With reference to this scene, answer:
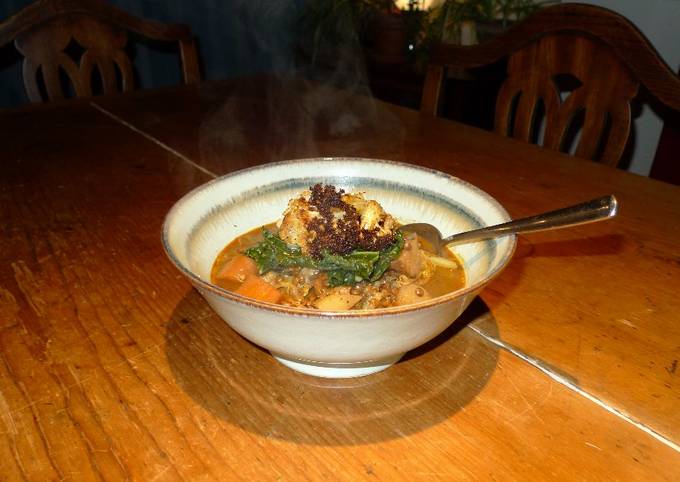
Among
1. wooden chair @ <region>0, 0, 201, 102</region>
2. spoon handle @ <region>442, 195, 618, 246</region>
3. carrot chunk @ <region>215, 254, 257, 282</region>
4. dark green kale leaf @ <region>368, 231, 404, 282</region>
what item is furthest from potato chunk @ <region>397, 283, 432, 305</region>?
wooden chair @ <region>0, 0, 201, 102</region>

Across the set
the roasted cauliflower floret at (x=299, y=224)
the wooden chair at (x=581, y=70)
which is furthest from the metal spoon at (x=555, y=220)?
the wooden chair at (x=581, y=70)

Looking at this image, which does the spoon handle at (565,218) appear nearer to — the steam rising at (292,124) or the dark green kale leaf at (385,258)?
the dark green kale leaf at (385,258)

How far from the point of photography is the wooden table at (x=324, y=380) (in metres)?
0.76

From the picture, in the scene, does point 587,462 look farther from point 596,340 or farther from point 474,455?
point 596,340

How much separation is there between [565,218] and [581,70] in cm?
151

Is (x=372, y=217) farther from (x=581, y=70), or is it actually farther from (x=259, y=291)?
(x=581, y=70)

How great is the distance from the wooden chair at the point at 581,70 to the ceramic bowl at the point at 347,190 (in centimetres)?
118

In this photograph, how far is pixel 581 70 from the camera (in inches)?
84.2

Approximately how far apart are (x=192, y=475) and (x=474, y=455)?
0.40m

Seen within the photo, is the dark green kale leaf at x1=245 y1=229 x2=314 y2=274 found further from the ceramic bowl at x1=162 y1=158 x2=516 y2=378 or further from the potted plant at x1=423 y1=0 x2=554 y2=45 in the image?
the potted plant at x1=423 y1=0 x2=554 y2=45

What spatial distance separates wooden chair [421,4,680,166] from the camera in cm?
188

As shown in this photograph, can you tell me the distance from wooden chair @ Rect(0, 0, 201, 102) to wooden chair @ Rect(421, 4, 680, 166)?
1938 millimetres

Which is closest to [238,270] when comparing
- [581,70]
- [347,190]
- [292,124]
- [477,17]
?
[347,190]

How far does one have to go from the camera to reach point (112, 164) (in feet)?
6.13
